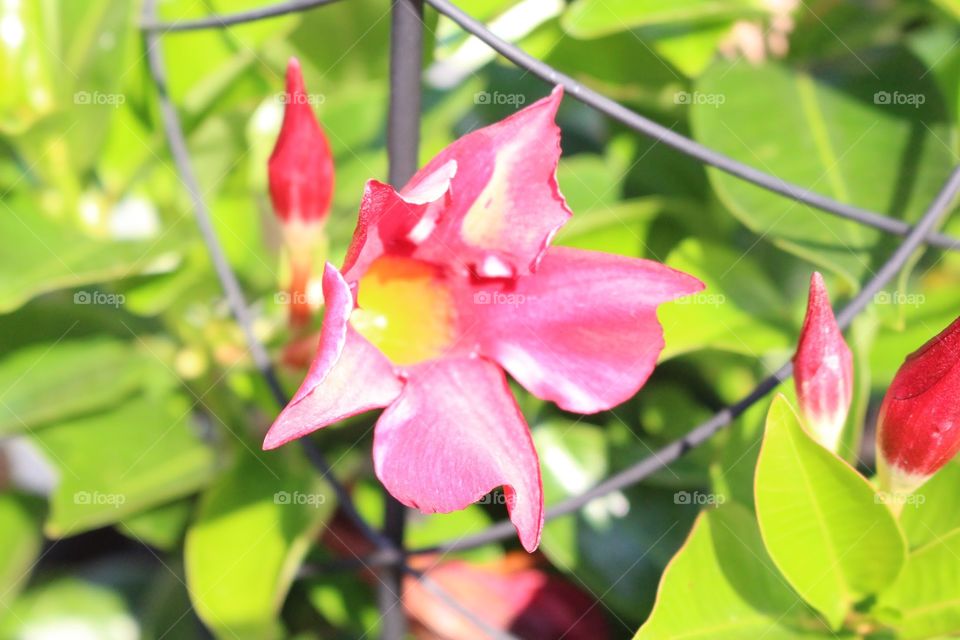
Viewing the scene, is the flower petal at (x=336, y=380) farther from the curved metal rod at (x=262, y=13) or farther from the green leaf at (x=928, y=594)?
the green leaf at (x=928, y=594)

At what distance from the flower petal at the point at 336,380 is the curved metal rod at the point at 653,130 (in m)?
0.17

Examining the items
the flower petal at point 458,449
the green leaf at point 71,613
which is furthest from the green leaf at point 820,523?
the green leaf at point 71,613

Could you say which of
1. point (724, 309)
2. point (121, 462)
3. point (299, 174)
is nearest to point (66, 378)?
point (121, 462)

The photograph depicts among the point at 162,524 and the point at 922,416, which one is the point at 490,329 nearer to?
the point at 922,416

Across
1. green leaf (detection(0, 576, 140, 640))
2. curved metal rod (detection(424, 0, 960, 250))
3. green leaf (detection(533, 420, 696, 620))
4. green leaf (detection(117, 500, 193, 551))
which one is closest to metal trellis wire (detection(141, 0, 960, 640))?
curved metal rod (detection(424, 0, 960, 250))

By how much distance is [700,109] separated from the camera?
0.72m

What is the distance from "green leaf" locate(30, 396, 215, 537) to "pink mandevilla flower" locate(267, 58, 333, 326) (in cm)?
20

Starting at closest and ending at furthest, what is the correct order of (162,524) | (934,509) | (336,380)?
(336,380) < (934,509) < (162,524)

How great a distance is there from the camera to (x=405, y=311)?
1.94ft

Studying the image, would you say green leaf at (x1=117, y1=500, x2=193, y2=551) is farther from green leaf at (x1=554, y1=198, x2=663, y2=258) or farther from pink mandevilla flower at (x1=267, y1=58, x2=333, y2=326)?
green leaf at (x1=554, y1=198, x2=663, y2=258)

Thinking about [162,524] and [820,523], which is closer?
[820,523]

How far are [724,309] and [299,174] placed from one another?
323 millimetres

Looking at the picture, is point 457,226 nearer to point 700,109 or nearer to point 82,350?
point 700,109

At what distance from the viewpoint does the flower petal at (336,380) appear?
41 centimetres
